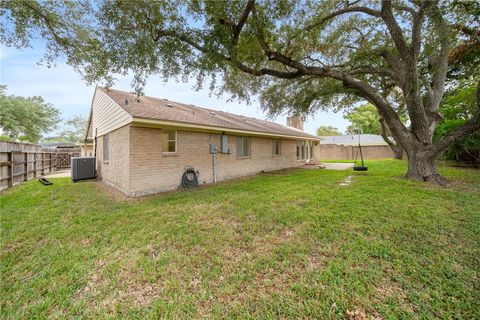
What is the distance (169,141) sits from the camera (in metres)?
7.50

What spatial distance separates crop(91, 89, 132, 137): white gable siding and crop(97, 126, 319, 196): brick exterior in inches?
11.6

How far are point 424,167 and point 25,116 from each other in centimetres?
3600

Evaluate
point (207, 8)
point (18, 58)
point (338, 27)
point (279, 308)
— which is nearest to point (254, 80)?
point (338, 27)

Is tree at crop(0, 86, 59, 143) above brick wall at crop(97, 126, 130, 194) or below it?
above

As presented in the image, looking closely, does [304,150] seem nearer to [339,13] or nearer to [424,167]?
[424,167]

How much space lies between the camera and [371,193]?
6.12m

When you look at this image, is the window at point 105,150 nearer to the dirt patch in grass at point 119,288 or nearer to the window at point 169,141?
the window at point 169,141

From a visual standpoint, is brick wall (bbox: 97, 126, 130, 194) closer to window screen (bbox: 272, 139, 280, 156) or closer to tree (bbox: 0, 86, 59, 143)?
window screen (bbox: 272, 139, 280, 156)

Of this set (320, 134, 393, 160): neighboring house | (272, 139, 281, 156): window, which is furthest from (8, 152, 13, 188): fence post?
(320, 134, 393, 160): neighboring house

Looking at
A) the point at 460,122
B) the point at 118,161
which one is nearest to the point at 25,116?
the point at 118,161

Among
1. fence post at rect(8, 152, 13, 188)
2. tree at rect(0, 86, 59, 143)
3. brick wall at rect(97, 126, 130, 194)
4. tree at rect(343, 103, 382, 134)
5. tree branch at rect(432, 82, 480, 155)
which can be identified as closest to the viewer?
tree branch at rect(432, 82, 480, 155)

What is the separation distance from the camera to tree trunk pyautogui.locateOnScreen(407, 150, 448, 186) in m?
7.42

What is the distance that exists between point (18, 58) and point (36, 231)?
6.56 m

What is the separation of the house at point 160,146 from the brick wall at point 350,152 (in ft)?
63.8
